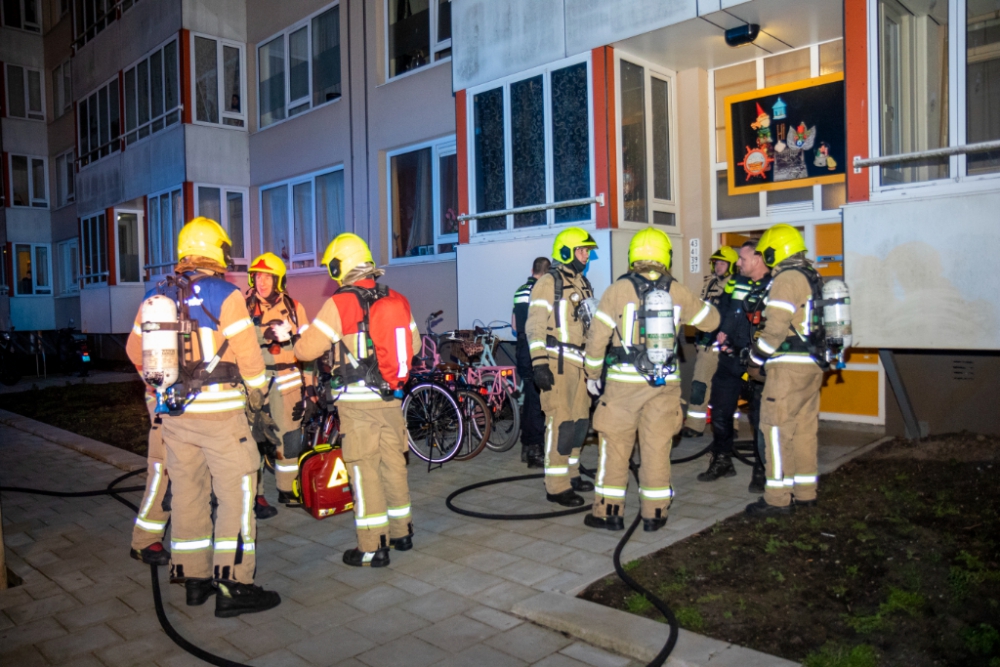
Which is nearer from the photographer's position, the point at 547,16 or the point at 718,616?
the point at 718,616

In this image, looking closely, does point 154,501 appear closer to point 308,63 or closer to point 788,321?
point 788,321

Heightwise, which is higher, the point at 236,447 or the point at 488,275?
the point at 488,275

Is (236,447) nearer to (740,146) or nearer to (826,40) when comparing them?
(740,146)

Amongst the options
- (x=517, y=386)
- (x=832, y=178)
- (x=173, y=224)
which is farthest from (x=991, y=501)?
(x=173, y=224)

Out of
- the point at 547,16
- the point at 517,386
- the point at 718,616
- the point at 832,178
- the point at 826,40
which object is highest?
the point at 547,16

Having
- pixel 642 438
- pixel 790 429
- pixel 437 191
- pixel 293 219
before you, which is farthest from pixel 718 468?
pixel 293 219

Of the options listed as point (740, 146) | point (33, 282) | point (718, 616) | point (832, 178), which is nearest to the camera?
point (718, 616)

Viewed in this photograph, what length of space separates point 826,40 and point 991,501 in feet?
17.6

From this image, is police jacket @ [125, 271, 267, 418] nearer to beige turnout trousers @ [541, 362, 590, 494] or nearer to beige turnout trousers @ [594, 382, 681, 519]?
beige turnout trousers @ [594, 382, 681, 519]

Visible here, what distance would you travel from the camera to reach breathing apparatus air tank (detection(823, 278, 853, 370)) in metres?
5.56

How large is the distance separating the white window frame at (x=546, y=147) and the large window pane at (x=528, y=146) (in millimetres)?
60

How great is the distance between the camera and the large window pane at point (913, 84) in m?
6.89

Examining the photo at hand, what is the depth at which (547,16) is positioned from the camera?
9.38 metres

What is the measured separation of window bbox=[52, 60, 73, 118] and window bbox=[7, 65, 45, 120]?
1.93ft
